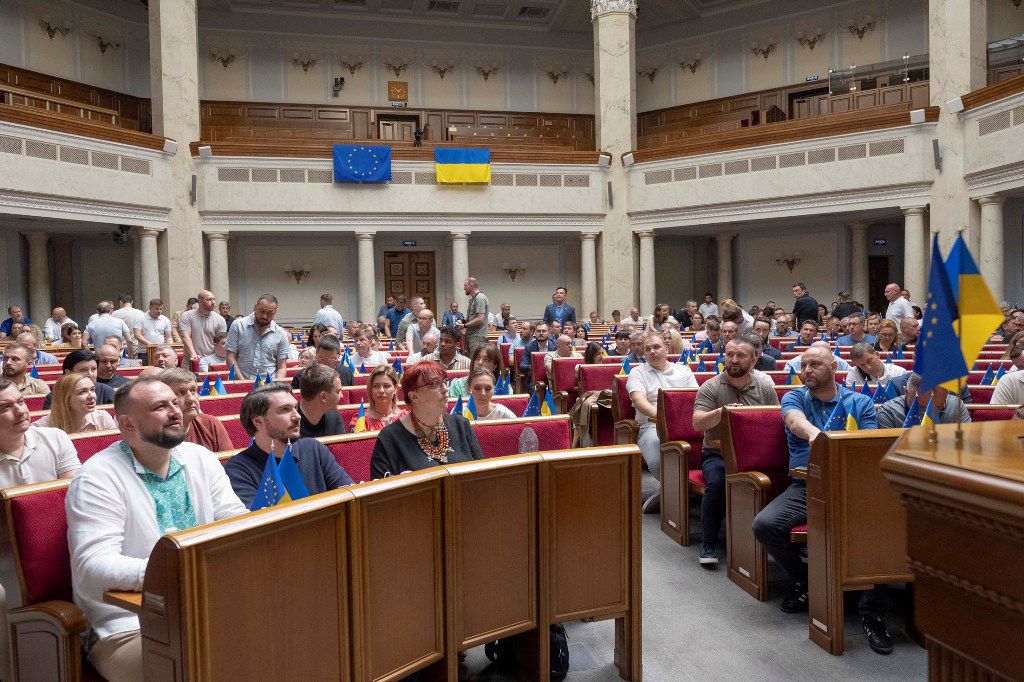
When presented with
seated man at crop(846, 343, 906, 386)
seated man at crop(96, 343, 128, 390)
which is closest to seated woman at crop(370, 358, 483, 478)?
seated man at crop(846, 343, 906, 386)

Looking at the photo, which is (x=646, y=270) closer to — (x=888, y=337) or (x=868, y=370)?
(x=888, y=337)

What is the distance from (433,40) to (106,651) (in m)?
21.5

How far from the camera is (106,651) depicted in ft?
7.39

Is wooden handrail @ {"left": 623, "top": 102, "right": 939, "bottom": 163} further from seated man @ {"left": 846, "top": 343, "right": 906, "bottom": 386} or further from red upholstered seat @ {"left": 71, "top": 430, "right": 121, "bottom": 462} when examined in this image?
red upholstered seat @ {"left": 71, "top": 430, "right": 121, "bottom": 462}

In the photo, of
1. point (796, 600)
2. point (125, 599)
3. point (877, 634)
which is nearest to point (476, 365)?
point (796, 600)

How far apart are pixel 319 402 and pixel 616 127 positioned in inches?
594

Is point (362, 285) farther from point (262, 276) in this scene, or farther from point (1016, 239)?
point (1016, 239)

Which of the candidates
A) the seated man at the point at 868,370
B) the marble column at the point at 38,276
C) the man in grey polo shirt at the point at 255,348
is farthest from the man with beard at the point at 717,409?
the marble column at the point at 38,276

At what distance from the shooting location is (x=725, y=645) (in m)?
3.41

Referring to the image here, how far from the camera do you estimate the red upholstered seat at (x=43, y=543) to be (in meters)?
2.37

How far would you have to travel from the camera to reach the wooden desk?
205 cm

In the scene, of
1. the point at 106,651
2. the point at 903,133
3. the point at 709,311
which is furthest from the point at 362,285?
the point at 106,651

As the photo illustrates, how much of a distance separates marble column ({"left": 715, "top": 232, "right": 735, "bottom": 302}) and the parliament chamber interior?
149 mm

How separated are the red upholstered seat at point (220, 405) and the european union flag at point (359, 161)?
40.0ft
